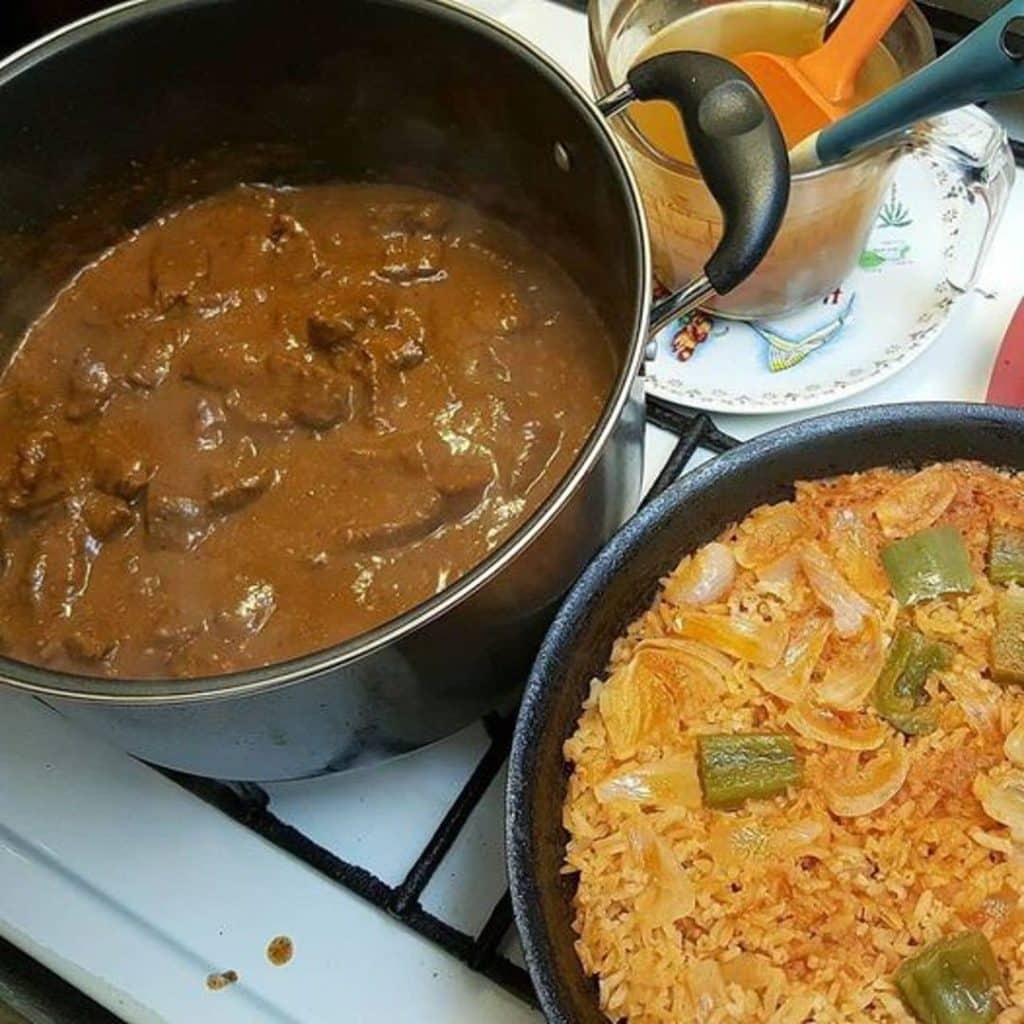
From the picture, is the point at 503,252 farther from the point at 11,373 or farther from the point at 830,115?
the point at 11,373

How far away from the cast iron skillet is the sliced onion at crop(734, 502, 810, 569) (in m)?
0.01

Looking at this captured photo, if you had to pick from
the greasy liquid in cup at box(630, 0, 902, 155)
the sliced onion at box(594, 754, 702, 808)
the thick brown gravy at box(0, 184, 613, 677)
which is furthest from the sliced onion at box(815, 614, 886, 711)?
the greasy liquid in cup at box(630, 0, 902, 155)

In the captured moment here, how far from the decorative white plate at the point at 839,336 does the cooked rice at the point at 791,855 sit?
0.25 metres

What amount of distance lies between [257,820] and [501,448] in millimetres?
343

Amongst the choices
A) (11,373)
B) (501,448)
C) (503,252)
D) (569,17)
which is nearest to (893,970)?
(501,448)

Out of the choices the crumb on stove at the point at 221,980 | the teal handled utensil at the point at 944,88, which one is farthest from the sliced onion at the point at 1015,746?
the crumb on stove at the point at 221,980

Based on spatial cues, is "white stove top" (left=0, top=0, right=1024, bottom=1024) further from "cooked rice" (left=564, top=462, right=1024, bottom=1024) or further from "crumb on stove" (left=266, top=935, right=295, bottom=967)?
"cooked rice" (left=564, top=462, right=1024, bottom=1024)

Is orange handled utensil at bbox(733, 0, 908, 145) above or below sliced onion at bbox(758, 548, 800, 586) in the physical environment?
above

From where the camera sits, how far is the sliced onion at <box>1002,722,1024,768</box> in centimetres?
93

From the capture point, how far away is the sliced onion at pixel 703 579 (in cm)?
102

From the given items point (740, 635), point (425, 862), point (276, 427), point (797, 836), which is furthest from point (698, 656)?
point (276, 427)

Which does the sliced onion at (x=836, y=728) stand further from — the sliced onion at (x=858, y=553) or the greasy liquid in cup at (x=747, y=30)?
the greasy liquid in cup at (x=747, y=30)

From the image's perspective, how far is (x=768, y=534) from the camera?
104cm

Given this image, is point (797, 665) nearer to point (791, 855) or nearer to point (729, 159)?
point (791, 855)
